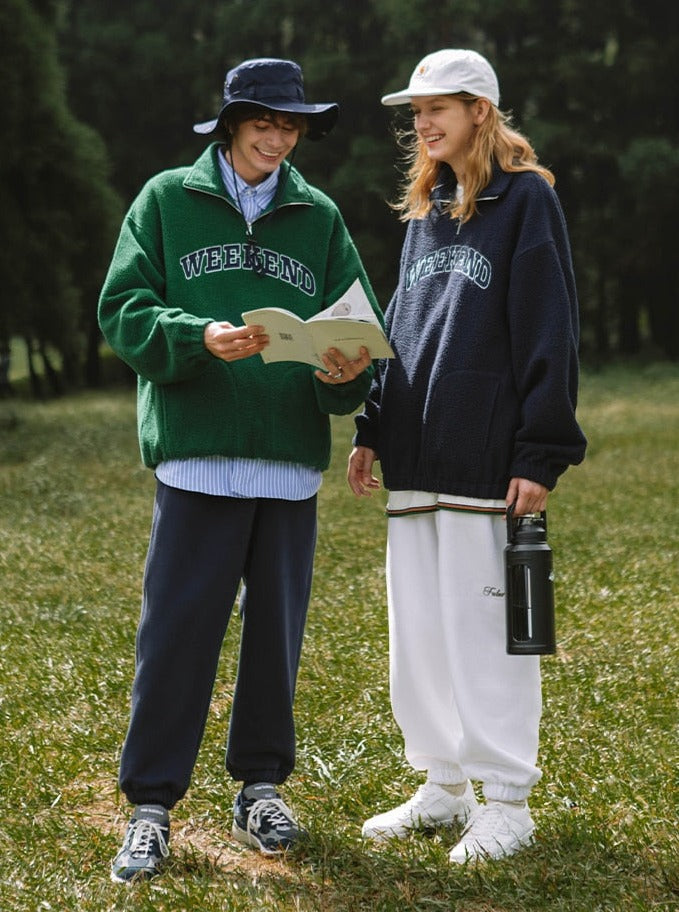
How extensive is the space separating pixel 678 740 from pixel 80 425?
1618 cm

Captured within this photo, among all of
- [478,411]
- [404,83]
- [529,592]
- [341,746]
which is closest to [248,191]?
[478,411]

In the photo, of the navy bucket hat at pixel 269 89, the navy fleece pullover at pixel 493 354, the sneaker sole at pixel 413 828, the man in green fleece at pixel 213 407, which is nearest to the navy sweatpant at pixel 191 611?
the man in green fleece at pixel 213 407

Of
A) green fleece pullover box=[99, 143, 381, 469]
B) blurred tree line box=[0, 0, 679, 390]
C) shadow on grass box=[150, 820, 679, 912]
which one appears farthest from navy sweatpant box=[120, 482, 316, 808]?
blurred tree line box=[0, 0, 679, 390]

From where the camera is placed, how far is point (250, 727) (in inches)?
148

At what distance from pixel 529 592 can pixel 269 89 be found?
1523 mm

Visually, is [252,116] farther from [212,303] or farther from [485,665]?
[485,665]

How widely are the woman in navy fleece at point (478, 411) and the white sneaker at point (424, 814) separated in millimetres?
36

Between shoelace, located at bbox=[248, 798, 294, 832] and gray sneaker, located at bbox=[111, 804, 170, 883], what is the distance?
10.4 inches

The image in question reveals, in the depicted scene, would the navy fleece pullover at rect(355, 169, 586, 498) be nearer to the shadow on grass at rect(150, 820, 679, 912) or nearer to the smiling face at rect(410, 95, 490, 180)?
the smiling face at rect(410, 95, 490, 180)

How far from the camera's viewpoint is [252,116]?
354 cm

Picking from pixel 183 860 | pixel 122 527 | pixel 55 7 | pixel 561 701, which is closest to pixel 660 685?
pixel 561 701

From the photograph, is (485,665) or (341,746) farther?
(341,746)

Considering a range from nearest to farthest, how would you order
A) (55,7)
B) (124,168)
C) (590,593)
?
(590,593), (55,7), (124,168)

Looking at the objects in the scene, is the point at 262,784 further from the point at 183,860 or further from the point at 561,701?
the point at 561,701
